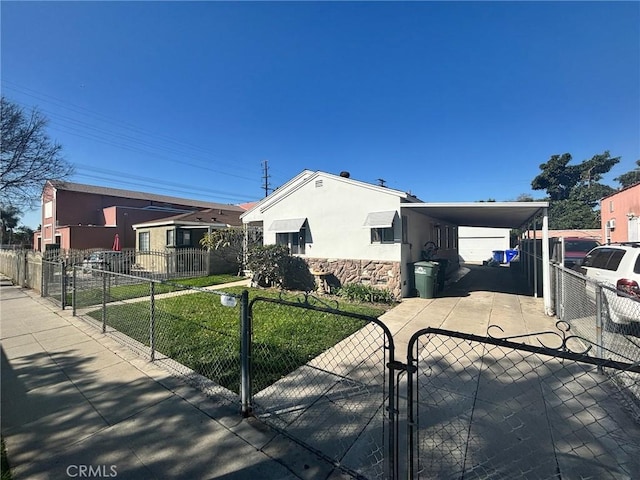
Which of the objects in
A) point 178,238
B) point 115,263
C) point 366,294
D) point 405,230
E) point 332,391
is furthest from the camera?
point 178,238

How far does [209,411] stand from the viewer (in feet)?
9.83

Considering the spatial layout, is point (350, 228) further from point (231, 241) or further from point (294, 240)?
point (231, 241)

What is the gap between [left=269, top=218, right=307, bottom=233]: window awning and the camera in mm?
11469

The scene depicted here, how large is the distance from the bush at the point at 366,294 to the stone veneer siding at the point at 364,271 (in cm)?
29

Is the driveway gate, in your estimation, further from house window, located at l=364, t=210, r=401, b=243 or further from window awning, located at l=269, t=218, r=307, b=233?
window awning, located at l=269, t=218, r=307, b=233

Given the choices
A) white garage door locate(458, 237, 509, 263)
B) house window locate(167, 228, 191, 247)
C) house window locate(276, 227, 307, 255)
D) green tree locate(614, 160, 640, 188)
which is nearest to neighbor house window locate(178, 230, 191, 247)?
house window locate(167, 228, 191, 247)

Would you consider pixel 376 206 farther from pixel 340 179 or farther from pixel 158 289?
pixel 158 289

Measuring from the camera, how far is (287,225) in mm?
11805

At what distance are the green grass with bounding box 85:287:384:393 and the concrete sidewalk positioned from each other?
24.4 inches

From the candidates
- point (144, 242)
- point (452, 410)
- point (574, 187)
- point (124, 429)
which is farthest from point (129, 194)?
point (574, 187)

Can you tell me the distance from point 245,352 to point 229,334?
2229mm

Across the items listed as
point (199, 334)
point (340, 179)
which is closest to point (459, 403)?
point (199, 334)

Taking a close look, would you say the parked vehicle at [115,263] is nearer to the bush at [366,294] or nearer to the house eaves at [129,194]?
the bush at [366,294]

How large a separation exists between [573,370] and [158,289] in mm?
11400
